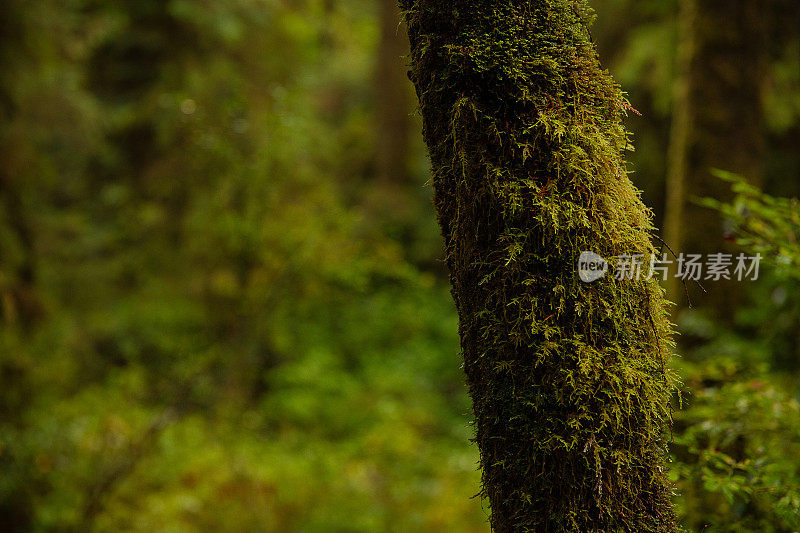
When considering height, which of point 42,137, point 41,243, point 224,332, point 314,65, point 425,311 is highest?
point 314,65

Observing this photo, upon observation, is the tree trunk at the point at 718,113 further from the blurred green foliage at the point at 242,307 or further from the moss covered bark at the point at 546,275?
the moss covered bark at the point at 546,275

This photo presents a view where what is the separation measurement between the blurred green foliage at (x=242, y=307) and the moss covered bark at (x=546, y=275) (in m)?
0.76

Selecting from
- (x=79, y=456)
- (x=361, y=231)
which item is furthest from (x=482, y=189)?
(x=361, y=231)

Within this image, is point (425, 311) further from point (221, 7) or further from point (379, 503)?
point (221, 7)

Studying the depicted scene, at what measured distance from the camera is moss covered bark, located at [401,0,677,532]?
4.11ft

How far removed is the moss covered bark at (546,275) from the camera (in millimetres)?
1252

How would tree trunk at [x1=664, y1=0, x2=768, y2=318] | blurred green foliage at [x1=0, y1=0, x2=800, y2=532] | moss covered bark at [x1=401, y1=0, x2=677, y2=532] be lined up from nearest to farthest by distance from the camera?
moss covered bark at [x1=401, y1=0, x2=677, y2=532], tree trunk at [x1=664, y1=0, x2=768, y2=318], blurred green foliage at [x1=0, y1=0, x2=800, y2=532]

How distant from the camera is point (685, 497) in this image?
2449mm

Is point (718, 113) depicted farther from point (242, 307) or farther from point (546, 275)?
point (242, 307)

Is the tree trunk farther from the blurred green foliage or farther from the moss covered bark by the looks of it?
the moss covered bark

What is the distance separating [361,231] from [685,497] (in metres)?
7.49

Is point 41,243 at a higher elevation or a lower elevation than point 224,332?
higher

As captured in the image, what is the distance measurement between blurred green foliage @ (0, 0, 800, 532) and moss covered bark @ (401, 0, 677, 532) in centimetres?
76

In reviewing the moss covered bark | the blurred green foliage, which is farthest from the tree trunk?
the moss covered bark
